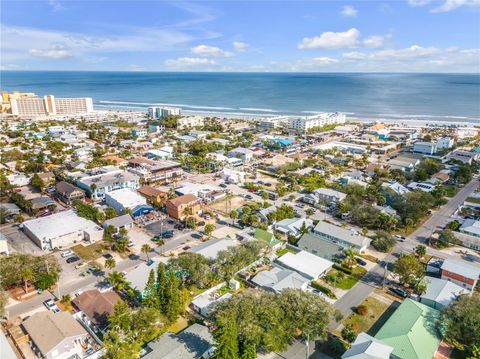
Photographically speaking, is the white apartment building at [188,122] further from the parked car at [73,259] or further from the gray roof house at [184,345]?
the gray roof house at [184,345]

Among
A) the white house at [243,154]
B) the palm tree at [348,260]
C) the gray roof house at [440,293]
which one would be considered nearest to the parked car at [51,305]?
the palm tree at [348,260]

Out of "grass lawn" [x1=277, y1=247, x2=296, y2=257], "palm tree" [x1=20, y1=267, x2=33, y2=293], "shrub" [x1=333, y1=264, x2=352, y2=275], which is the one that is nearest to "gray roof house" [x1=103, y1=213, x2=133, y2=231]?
"palm tree" [x1=20, y1=267, x2=33, y2=293]

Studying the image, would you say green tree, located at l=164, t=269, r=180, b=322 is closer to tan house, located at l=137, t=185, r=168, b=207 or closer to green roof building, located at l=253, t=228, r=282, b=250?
green roof building, located at l=253, t=228, r=282, b=250

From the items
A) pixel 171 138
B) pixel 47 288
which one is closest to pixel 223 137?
pixel 171 138

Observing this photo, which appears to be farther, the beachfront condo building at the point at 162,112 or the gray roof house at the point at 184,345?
the beachfront condo building at the point at 162,112

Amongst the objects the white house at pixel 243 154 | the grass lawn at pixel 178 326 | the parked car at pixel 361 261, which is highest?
the white house at pixel 243 154

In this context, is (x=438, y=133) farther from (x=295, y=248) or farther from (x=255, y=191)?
(x=295, y=248)

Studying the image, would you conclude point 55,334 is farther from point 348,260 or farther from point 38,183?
point 38,183

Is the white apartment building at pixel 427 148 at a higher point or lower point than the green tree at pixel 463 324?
higher
